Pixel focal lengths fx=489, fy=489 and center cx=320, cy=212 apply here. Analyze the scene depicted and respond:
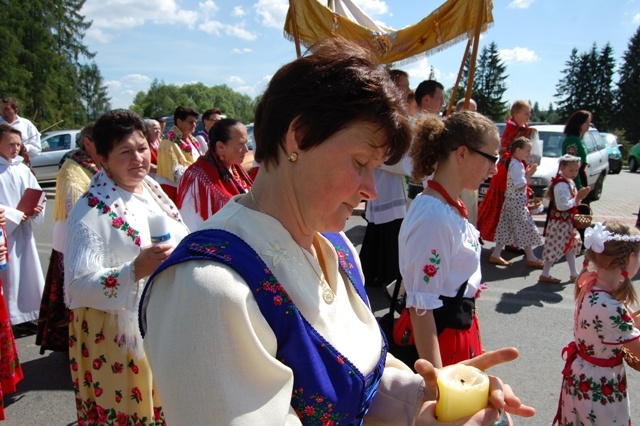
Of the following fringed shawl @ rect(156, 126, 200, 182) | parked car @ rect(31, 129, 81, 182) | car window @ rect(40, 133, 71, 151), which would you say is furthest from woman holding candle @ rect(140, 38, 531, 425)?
car window @ rect(40, 133, 71, 151)

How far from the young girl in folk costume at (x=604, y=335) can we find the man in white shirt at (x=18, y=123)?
827 centimetres

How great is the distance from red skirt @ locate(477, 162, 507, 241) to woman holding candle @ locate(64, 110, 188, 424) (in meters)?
5.59

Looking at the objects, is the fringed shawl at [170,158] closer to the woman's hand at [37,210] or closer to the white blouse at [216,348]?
the woman's hand at [37,210]

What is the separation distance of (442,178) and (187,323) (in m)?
1.64

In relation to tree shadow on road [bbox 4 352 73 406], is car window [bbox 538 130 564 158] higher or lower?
higher

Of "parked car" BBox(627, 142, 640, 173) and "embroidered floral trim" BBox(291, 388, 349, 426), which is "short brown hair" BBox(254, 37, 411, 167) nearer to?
"embroidered floral trim" BBox(291, 388, 349, 426)

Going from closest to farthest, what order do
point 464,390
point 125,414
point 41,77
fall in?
point 464,390 < point 125,414 < point 41,77

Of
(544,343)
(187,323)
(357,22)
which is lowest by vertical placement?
(544,343)

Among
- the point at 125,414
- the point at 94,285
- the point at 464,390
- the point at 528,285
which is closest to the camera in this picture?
the point at 464,390

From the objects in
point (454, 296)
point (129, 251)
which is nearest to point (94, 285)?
point (129, 251)

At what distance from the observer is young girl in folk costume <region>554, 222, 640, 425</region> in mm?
2484

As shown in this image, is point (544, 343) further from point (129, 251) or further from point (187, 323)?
point (187, 323)

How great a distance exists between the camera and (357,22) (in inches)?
237

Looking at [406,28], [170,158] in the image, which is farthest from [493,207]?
[170,158]
